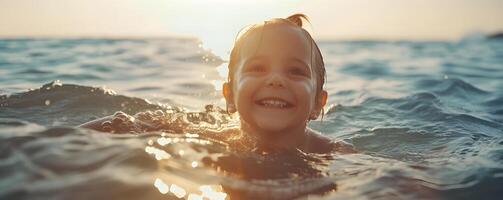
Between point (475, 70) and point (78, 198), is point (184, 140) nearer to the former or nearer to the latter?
point (78, 198)

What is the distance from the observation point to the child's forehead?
4.00 m

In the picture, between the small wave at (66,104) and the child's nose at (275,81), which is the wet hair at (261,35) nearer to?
the child's nose at (275,81)

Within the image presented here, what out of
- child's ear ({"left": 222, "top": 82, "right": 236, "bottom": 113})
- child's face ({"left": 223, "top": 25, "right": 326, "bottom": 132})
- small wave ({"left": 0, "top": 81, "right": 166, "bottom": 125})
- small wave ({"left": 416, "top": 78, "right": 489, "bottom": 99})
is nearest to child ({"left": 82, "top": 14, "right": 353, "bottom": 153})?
child's face ({"left": 223, "top": 25, "right": 326, "bottom": 132})

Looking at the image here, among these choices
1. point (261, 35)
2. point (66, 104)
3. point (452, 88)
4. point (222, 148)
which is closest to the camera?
point (222, 148)

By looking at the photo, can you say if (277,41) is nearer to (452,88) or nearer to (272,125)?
(272,125)

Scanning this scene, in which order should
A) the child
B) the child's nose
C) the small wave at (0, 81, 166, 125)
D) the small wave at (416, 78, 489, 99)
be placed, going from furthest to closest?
the small wave at (416, 78, 489, 99), the small wave at (0, 81, 166, 125), the child, the child's nose

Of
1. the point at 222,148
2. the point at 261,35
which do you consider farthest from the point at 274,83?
the point at 222,148

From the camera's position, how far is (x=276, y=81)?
382 cm

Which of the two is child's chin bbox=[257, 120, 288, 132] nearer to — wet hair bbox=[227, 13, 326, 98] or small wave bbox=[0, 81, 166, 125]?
wet hair bbox=[227, 13, 326, 98]

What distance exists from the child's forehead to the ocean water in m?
0.78

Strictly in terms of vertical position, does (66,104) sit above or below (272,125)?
below

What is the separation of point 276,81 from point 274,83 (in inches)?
0.8

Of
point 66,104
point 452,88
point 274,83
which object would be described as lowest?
point 452,88

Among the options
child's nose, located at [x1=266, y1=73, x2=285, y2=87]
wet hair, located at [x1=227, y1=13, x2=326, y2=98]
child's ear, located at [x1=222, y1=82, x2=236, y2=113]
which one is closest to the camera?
child's nose, located at [x1=266, y1=73, x2=285, y2=87]
